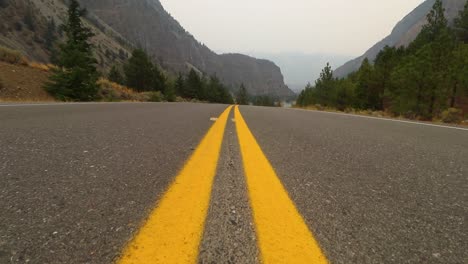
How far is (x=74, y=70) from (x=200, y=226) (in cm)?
1730

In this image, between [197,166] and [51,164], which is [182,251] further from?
[51,164]

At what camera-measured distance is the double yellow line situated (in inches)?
31.5

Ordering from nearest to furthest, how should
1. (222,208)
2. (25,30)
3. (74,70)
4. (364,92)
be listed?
(222,208)
(74,70)
(364,92)
(25,30)

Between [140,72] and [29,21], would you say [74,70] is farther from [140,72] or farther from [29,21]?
[29,21]

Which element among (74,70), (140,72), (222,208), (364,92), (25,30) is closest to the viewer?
(222,208)

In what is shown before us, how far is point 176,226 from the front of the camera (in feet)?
3.14

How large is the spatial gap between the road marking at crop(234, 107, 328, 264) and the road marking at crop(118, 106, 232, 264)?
216 millimetres

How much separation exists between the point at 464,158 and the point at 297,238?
2.60m

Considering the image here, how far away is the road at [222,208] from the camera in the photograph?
834mm

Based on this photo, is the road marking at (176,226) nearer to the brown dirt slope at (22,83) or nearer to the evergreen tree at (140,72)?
the brown dirt slope at (22,83)

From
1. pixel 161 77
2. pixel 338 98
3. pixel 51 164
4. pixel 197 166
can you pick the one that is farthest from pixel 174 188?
pixel 161 77

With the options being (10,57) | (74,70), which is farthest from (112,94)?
(10,57)

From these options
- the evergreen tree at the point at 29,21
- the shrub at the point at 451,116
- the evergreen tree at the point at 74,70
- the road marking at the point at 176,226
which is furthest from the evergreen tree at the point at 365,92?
the evergreen tree at the point at 29,21

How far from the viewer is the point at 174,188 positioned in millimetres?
1360
